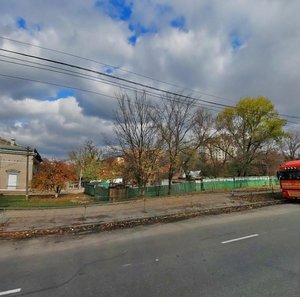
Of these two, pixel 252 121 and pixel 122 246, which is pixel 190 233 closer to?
pixel 122 246

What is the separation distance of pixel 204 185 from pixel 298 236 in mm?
32076

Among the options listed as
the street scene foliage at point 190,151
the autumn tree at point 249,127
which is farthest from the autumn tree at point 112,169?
the autumn tree at point 249,127

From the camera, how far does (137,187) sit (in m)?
31.3

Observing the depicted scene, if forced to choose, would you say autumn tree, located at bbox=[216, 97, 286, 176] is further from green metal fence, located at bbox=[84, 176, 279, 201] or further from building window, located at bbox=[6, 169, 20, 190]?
building window, located at bbox=[6, 169, 20, 190]

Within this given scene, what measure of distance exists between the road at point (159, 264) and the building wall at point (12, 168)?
4372 cm

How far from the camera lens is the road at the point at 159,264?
17.1ft

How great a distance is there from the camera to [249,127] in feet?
179

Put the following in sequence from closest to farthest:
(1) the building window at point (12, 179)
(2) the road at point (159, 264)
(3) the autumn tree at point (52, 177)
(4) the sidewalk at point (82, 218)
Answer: (2) the road at point (159, 264) → (4) the sidewalk at point (82, 218) → (3) the autumn tree at point (52, 177) → (1) the building window at point (12, 179)

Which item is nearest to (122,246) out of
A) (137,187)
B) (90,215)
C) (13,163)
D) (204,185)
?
→ (90,215)

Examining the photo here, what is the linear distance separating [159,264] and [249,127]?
5142 centimetres

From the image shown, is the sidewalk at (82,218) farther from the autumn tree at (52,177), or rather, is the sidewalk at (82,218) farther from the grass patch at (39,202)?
the autumn tree at (52,177)

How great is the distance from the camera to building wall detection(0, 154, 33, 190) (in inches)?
1941

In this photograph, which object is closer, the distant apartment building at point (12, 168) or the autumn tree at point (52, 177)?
the autumn tree at point (52, 177)

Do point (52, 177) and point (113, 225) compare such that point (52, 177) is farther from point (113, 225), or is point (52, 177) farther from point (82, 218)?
point (113, 225)
